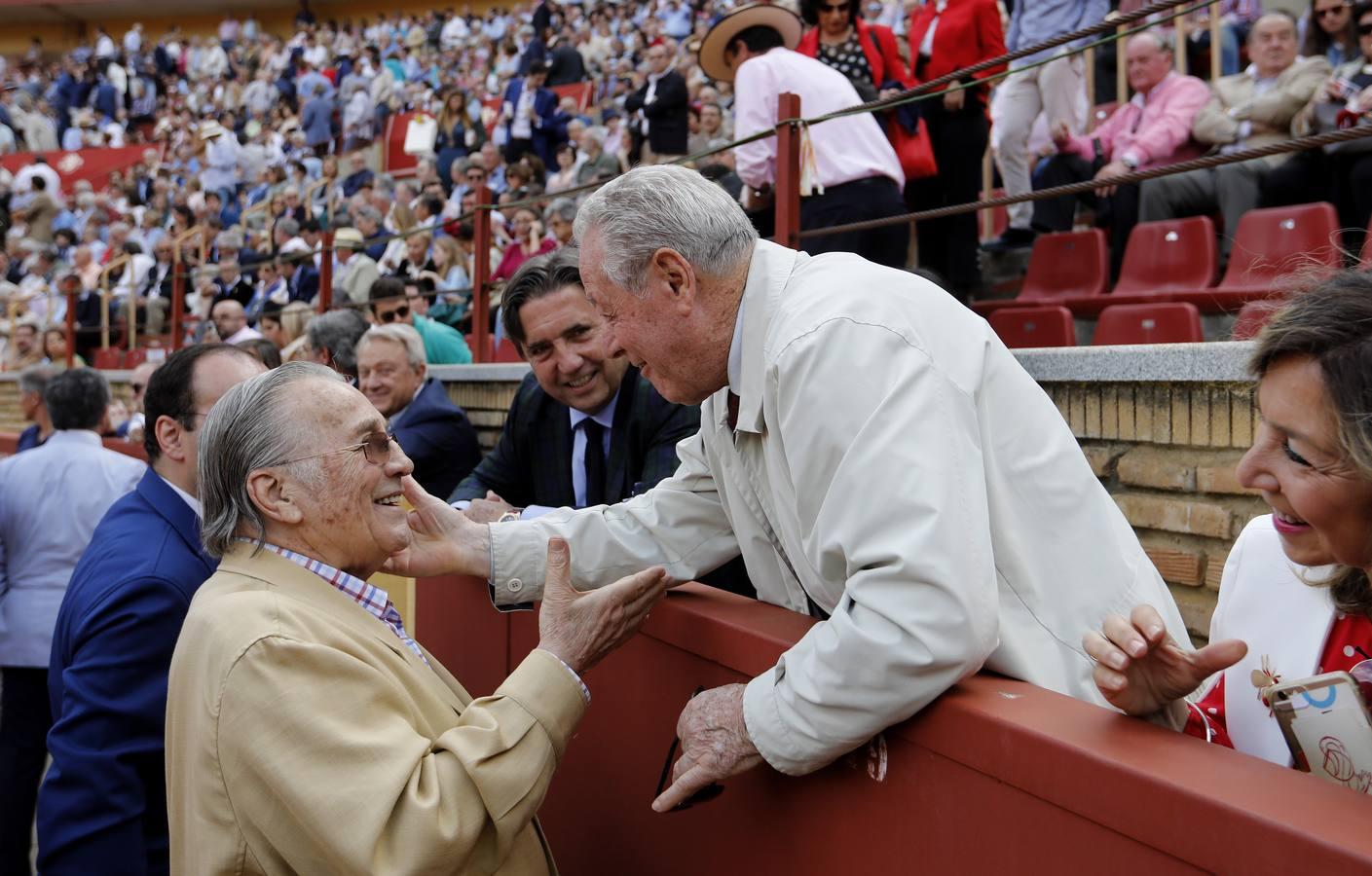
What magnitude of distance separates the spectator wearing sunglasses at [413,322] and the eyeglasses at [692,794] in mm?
5415

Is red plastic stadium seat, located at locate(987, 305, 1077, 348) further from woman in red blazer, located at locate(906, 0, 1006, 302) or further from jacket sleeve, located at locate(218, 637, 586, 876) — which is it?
jacket sleeve, located at locate(218, 637, 586, 876)

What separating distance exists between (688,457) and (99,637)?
125cm

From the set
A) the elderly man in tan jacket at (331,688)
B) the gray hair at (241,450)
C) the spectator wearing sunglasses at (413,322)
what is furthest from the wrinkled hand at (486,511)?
the spectator wearing sunglasses at (413,322)

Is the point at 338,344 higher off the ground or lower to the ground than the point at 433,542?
higher

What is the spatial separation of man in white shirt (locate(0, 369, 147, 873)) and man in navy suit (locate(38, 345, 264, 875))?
163cm

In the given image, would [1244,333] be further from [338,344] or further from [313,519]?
[338,344]

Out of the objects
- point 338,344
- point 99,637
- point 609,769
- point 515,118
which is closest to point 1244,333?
point 609,769

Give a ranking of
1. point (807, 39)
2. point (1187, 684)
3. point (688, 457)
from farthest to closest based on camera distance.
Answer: point (807, 39) → point (688, 457) → point (1187, 684)

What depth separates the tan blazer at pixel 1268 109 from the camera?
584 centimetres

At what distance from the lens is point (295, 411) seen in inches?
84.5

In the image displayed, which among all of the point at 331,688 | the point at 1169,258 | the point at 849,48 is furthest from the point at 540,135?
the point at 331,688

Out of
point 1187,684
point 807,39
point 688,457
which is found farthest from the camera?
point 807,39

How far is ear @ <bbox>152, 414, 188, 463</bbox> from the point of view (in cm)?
293

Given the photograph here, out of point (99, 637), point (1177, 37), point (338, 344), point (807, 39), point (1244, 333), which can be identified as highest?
point (1177, 37)
